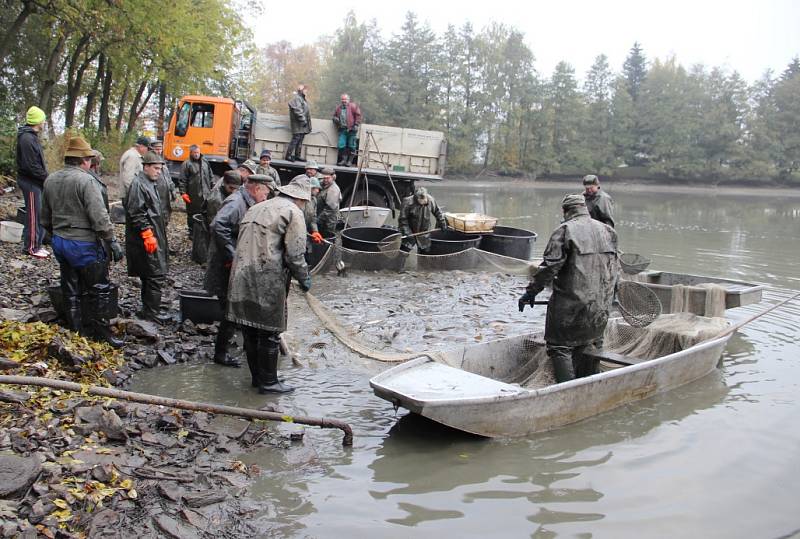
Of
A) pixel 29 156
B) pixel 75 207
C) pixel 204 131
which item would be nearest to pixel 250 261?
pixel 75 207

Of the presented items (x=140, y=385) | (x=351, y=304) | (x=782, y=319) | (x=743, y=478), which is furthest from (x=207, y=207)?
(x=782, y=319)

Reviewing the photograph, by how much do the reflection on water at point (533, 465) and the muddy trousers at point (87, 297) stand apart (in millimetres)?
766

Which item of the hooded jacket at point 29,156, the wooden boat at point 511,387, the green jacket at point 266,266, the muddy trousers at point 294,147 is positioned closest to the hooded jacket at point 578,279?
the wooden boat at point 511,387

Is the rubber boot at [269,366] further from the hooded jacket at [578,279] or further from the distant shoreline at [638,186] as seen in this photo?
the distant shoreline at [638,186]

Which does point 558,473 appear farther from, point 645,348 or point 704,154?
point 704,154

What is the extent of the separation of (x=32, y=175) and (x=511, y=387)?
7.22m

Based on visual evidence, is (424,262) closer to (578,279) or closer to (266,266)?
(578,279)

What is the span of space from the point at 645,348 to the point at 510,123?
191 ft

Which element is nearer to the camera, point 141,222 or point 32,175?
point 141,222

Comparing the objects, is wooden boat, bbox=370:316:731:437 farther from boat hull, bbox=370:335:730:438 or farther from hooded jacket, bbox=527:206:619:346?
hooded jacket, bbox=527:206:619:346

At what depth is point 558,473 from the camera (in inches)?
199

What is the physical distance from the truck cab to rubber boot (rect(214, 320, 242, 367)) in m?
10.9

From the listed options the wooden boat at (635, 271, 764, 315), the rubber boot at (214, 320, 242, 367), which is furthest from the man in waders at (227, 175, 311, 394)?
the wooden boat at (635, 271, 764, 315)

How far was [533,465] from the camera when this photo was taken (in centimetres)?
513
